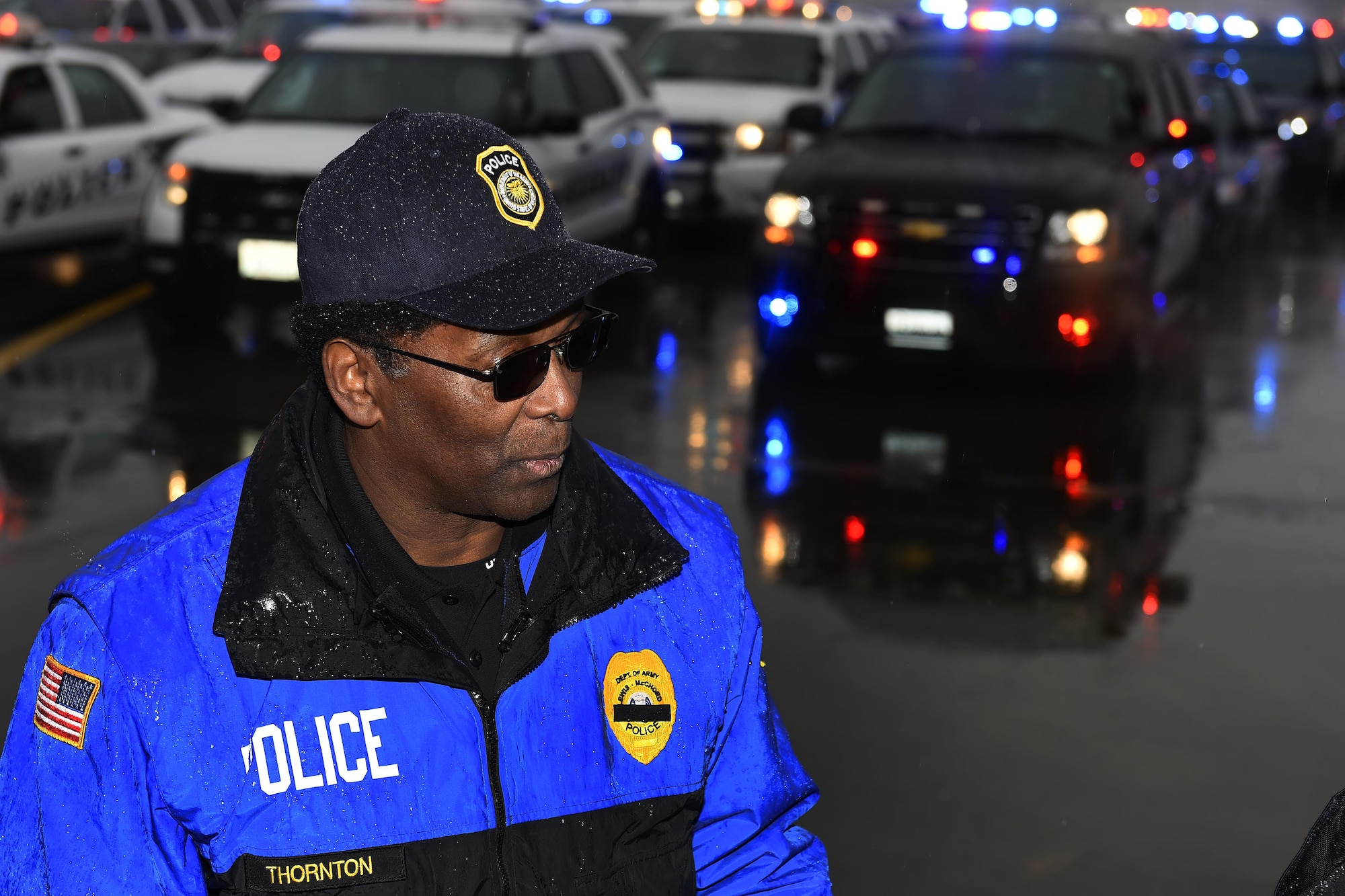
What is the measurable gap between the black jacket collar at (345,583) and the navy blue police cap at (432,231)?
0.80 ft

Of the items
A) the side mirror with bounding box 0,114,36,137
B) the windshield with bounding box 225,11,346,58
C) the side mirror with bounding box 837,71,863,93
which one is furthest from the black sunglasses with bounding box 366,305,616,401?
the windshield with bounding box 225,11,346,58

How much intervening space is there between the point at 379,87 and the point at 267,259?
1733mm

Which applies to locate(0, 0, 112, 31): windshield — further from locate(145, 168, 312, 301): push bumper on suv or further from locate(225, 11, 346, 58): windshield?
locate(145, 168, 312, 301): push bumper on suv

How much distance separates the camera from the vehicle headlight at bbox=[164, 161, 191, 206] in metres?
10.0

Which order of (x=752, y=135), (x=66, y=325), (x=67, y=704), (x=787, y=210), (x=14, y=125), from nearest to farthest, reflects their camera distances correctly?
(x=67, y=704) < (x=787, y=210) < (x=66, y=325) < (x=14, y=125) < (x=752, y=135)

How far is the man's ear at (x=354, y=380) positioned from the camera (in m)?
2.22

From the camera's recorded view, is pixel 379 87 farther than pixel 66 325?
No

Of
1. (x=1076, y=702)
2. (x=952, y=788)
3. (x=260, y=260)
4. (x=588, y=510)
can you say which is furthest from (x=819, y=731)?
(x=260, y=260)

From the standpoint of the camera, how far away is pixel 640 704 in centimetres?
217

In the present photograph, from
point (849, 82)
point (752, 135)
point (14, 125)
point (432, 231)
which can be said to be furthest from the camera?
point (752, 135)

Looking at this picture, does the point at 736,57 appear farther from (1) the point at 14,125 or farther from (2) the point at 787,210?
(2) the point at 787,210

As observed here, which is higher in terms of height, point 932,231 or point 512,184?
point 512,184

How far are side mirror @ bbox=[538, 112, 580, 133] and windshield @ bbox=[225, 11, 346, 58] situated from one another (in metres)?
6.79

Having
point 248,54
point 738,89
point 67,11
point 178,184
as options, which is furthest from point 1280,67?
point 67,11
